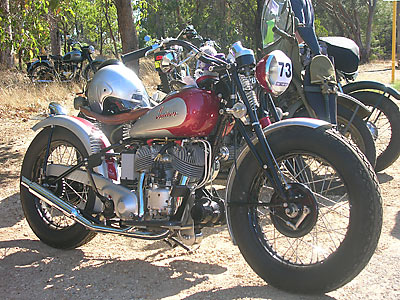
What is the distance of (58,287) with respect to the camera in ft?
11.2

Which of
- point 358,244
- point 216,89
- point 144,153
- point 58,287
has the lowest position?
point 58,287

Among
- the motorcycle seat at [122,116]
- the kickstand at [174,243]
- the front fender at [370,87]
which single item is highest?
the front fender at [370,87]

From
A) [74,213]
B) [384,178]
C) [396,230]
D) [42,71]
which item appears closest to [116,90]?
[74,213]

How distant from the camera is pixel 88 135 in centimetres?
391

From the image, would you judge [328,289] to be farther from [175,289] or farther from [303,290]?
[175,289]

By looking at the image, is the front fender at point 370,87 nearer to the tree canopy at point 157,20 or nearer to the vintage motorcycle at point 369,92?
the vintage motorcycle at point 369,92

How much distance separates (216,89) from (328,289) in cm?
146

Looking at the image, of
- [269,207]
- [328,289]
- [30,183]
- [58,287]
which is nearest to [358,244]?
[328,289]

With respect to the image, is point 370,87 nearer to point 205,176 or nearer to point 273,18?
point 273,18

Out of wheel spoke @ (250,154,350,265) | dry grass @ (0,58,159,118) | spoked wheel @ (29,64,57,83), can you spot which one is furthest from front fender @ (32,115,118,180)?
spoked wheel @ (29,64,57,83)

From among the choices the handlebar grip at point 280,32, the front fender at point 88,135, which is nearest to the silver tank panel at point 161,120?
the front fender at point 88,135

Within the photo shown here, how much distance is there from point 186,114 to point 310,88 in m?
2.16

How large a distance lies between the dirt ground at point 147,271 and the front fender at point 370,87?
1.78 metres

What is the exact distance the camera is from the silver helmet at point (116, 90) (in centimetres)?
382
